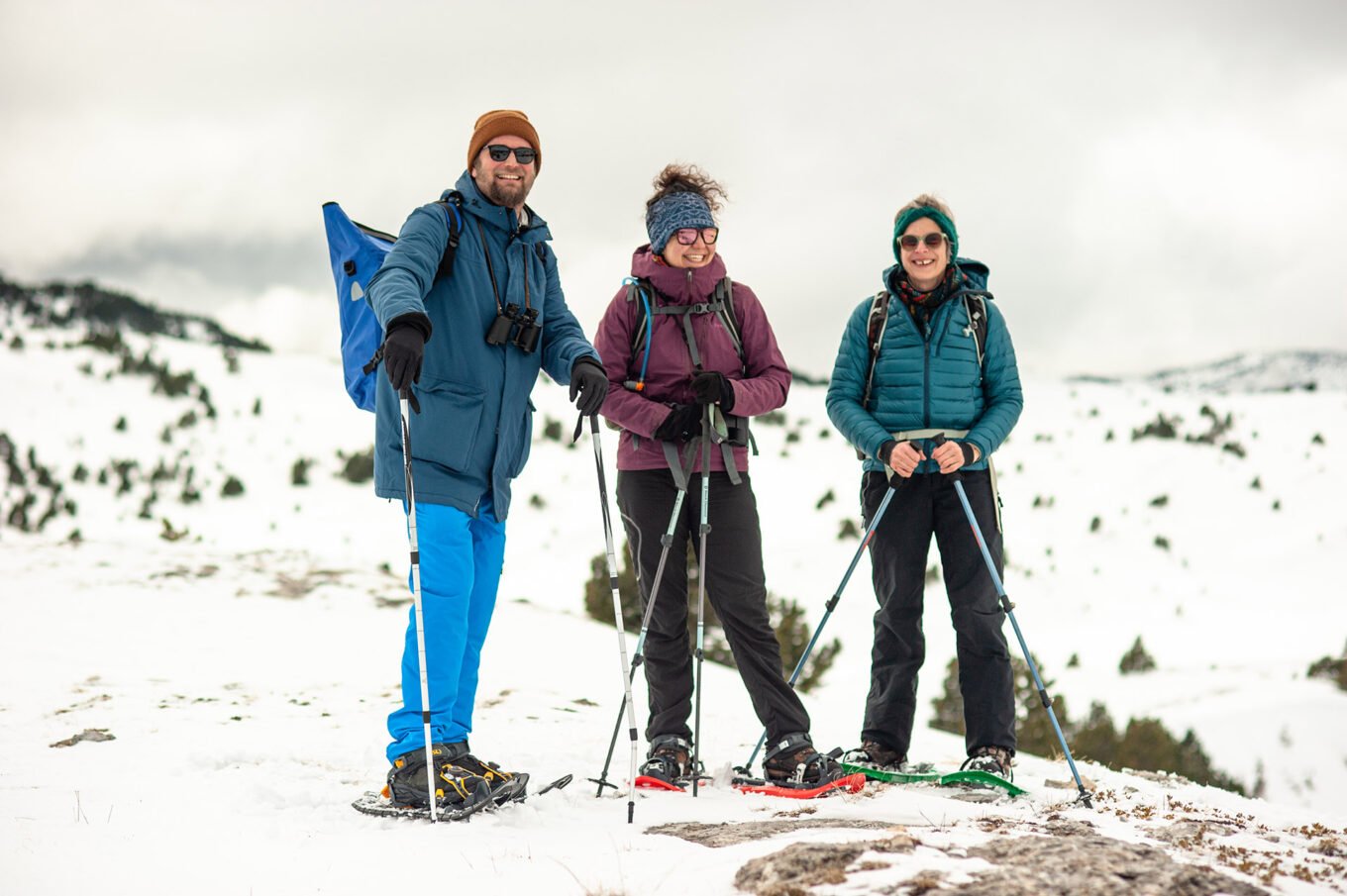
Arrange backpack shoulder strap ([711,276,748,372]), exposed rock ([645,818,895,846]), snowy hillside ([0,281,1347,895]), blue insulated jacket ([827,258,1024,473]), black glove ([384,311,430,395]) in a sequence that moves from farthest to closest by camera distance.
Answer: blue insulated jacket ([827,258,1024,473]) < backpack shoulder strap ([711,276,748,372]) < black glove ([384,311,430,395]) < exposed rock ([645,818,895,846]) < snowy hillside ([0,281,1347,895])

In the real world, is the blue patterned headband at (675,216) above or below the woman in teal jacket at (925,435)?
above

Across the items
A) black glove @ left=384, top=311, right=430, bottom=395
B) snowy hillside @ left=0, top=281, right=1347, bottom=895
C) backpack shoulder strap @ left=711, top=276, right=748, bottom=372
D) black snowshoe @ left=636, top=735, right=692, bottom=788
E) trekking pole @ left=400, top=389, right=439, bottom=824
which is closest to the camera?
snowy hillside @ left=0, top=281, right=1347, bottom=895

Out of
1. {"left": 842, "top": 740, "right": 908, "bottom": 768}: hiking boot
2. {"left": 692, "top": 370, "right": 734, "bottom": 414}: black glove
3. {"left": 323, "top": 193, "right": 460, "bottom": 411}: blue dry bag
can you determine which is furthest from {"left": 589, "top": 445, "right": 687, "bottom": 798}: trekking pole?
{"left": 323, "top": 193, "right": 460, "bottom": 411}: blue dry bag

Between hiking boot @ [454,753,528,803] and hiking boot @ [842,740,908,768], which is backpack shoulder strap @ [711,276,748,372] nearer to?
hiking boot @ [842,740,908,768]

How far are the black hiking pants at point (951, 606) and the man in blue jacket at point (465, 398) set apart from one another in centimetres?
166

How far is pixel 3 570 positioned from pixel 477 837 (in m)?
8.81

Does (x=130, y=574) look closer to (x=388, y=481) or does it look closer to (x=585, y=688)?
(x=585, y=688)

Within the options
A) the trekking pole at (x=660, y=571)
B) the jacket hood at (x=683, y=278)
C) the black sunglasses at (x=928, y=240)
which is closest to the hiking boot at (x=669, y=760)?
the trekking pole at (x=660, y=571)

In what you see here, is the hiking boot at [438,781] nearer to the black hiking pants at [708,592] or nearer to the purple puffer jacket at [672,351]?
the black hiking pants at [708,592]

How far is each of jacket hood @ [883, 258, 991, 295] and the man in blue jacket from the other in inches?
62.5

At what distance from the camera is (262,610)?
8859 mm

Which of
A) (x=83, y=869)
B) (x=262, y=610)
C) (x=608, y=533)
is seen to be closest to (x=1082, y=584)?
(x=262, y=610)

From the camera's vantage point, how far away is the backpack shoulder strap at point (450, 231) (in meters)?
3.78

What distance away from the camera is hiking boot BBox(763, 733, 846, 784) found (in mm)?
4098
